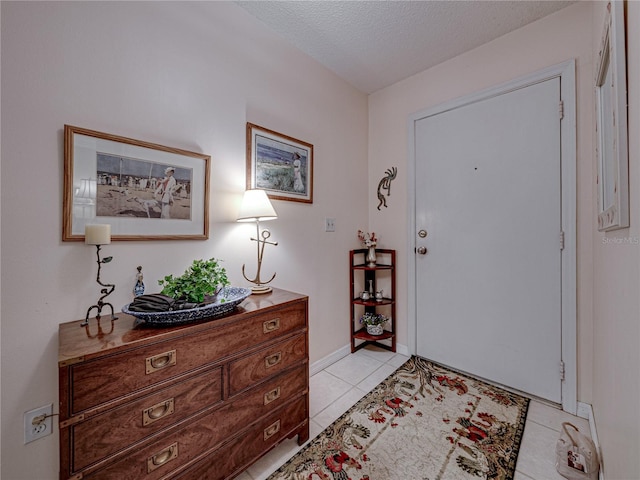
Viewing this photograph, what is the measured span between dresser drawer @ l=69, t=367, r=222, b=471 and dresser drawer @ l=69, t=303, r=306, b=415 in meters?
0.06

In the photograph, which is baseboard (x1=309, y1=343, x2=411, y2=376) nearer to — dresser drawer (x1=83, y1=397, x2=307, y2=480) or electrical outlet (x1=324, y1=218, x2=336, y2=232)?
dresser drawer (x1=83, y1=397, x2=307, y2=480)

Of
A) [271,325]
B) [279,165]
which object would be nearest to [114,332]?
[271,325]

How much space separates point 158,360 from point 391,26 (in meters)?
2.38

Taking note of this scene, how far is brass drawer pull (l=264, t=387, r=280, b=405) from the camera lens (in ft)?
4.25

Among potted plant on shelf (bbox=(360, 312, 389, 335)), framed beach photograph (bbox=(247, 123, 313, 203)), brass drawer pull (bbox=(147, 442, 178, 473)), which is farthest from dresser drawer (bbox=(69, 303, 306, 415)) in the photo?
potted plant on shelf (bbox=(360, 312, 389, 335))

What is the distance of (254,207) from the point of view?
5.06 feet

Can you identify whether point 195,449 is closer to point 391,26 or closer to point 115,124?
point 115,124

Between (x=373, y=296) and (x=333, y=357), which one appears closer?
(x=333, y=357)

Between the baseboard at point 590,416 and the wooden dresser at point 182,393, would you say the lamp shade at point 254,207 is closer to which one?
the wooden dresser at point 182,393

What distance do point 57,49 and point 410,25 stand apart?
199cm

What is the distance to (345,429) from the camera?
1.55m

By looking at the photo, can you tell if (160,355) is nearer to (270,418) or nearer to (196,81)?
(270,418)

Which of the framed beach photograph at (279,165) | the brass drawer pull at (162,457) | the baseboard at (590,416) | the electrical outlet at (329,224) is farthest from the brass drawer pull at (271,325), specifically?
the baseboard at (590,416)

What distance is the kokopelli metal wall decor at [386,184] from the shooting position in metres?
2.53
